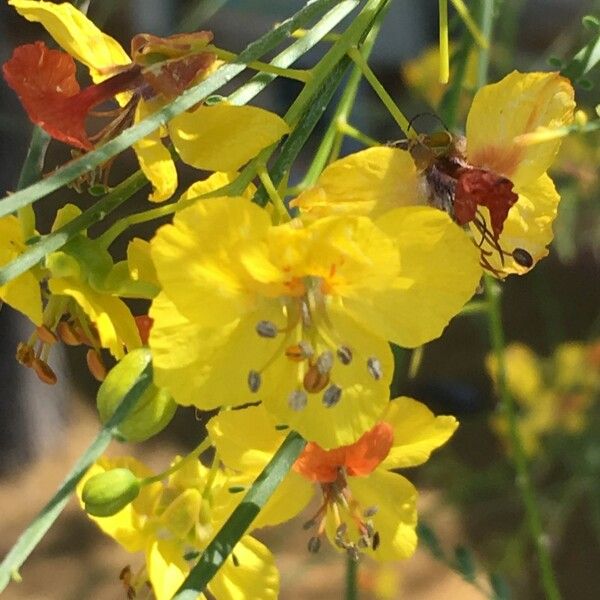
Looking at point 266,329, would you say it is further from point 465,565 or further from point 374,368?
point 465,565

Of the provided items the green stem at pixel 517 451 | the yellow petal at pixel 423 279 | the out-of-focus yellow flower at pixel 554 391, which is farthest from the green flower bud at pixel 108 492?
the out-of-focus yellow flower at pixel 554 391

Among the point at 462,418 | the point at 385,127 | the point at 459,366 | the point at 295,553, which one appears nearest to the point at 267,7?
the point at 385,127

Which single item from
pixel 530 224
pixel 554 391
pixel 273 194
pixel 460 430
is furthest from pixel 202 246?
pixel 460 430

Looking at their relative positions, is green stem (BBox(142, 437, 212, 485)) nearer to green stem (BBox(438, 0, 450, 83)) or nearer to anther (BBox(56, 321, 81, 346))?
anther (BBox(56, 321, 81, 346))

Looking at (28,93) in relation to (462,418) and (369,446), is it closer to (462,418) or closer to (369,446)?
(369,446)

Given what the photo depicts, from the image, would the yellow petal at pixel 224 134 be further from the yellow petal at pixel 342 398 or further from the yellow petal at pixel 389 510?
the yellow petal at pixel 389 510

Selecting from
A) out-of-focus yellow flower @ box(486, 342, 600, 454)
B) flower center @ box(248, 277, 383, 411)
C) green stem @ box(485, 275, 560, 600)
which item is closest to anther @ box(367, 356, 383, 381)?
flower center @ box(248, 277, 383, 411)
